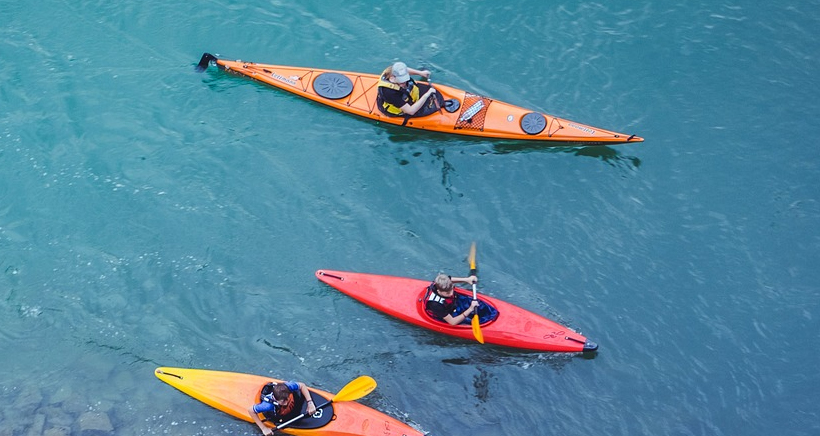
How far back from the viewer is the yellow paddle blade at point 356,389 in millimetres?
8938

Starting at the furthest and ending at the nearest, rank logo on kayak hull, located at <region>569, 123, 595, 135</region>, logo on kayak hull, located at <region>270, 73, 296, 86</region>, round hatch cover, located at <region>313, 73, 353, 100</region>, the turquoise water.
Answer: logo on kayak hull, located at <region>270, 73, 296, 86</region> → round hatch cover, located at <region>313, 73, 353, 100</region> → logo on kayak hull, located at <region>569, 123, 595, 135</region> → the turquoise water

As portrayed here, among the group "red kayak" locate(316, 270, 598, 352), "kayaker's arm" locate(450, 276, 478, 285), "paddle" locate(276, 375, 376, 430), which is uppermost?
"kayaker's arm" locate(450, 276, 478, 285)

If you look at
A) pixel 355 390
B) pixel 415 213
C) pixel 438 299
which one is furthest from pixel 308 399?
pixel 415 213

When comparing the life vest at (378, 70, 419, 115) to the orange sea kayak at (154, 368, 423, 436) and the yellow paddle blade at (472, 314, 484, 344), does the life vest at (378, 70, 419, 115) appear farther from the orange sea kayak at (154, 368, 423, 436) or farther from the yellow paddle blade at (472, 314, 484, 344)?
the orange sea kayak at (154, 368, 423, 436)

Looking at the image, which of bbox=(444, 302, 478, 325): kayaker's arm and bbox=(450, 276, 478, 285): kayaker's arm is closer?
bbox=(444, 302, 478, 325): kayaker's arm

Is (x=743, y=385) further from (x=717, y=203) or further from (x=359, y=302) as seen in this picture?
(x=359, y=302)

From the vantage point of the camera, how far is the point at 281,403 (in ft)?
28.3

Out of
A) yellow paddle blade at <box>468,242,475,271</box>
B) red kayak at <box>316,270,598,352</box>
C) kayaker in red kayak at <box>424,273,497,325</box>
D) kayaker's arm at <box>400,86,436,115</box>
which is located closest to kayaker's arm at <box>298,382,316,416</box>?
red kayak at <box>316,270,598,352</box>

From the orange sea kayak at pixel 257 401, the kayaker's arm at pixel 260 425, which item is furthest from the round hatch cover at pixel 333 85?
the kayaker's arm at pixel 260 425

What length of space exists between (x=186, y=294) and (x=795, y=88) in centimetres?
1058

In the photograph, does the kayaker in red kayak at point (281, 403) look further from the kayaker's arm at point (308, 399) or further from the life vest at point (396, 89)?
the life vest at point (396, 89)

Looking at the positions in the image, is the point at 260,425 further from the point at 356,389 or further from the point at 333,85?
the point at 333,85

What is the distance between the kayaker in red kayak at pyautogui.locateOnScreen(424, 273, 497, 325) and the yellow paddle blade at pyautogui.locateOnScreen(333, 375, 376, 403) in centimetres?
134

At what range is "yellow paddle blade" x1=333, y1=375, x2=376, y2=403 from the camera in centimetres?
894
